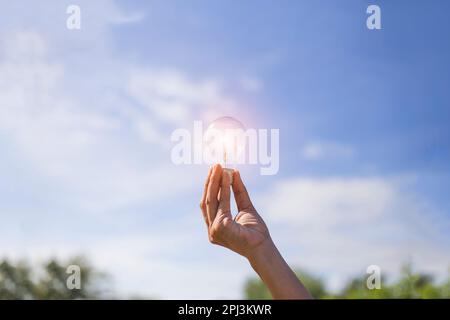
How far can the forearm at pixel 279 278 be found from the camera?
2861 mm

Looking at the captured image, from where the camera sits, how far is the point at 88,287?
3516 centimetres

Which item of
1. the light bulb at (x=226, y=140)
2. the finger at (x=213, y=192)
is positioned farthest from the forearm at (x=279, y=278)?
the light bulb at (x=226, y=140)

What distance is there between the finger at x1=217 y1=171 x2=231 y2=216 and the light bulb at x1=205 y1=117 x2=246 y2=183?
0.91m

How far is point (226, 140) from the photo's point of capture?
4.56 meters

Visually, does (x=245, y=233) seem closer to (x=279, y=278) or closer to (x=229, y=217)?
(x=229, y=217)

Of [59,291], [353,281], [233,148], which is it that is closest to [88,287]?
[59,291]

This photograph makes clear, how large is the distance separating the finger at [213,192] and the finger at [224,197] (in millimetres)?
34

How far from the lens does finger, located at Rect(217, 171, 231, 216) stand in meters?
3.36

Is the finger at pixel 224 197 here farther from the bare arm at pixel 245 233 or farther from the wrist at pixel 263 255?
the wrist at pixel 263 255

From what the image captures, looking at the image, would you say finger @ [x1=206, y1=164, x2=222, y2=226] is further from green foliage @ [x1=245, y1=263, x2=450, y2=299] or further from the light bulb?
green foliage @ [x1=245, y1=263, x2=450, y2=299]

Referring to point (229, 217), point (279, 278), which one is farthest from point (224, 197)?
point (279, 278)

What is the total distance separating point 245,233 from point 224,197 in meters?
0.43

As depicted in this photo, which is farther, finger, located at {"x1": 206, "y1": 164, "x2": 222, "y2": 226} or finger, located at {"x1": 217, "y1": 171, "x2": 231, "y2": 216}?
finger, located at {"x1": 206, "y1": 164, "x2": 222, "y2": 226}

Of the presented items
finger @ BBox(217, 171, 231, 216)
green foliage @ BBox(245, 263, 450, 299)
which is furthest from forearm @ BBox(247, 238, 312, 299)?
green foliage @ BBox(245, 263, 450, 299)
